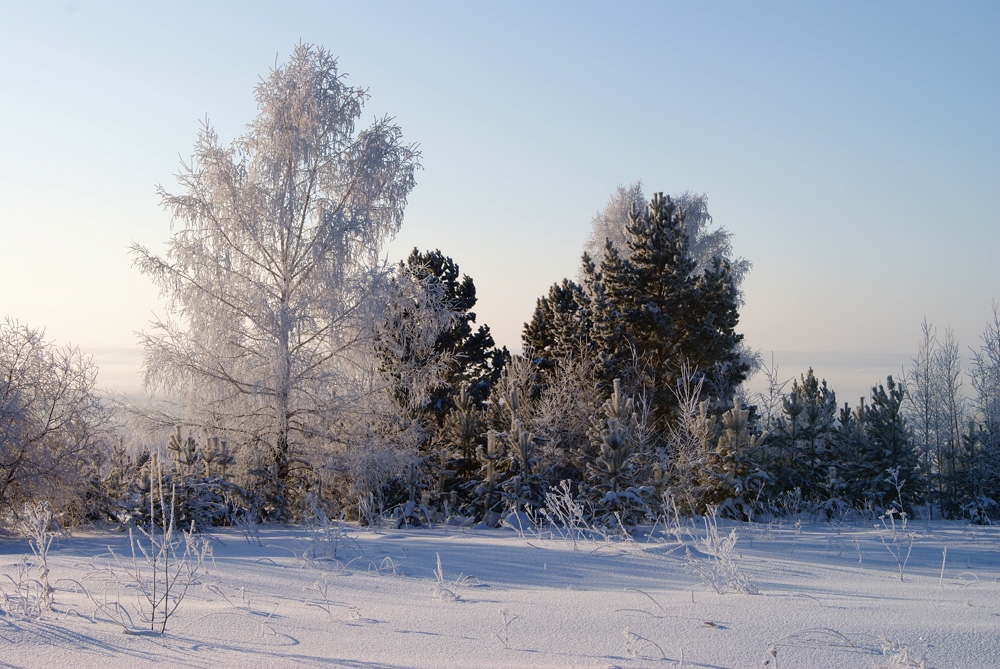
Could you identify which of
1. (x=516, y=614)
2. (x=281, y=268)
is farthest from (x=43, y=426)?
(x=516, y=614)

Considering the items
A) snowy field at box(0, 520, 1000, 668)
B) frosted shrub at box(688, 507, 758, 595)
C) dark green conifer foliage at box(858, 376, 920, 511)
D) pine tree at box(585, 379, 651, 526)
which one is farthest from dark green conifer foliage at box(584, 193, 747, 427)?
frosted shrub at box(688, 507, 758, 595)

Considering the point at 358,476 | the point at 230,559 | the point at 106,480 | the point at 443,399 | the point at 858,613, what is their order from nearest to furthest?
the point at 858,613 < the point at 230,559 < the point at 106,480 < the point at 358,476 < the point at 443,399

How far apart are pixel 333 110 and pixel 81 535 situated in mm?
8871

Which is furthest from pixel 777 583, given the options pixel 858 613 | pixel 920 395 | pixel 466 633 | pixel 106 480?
pixel 920 395

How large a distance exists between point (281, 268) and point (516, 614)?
11.4 meters

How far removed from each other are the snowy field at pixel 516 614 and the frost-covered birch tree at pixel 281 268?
6022 millimetres

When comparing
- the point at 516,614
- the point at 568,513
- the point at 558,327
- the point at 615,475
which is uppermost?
the point at 558,327

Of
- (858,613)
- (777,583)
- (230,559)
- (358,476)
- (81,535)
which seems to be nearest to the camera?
(858,613)

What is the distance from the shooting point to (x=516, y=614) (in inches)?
168

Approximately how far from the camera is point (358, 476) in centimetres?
1385

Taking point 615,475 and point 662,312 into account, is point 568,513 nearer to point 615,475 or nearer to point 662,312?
point 615,475

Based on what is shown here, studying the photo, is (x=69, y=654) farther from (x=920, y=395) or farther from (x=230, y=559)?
(x=920, y=395)

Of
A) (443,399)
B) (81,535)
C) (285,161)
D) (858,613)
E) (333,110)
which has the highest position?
(333,110)

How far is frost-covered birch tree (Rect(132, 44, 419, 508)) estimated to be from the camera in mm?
13430
